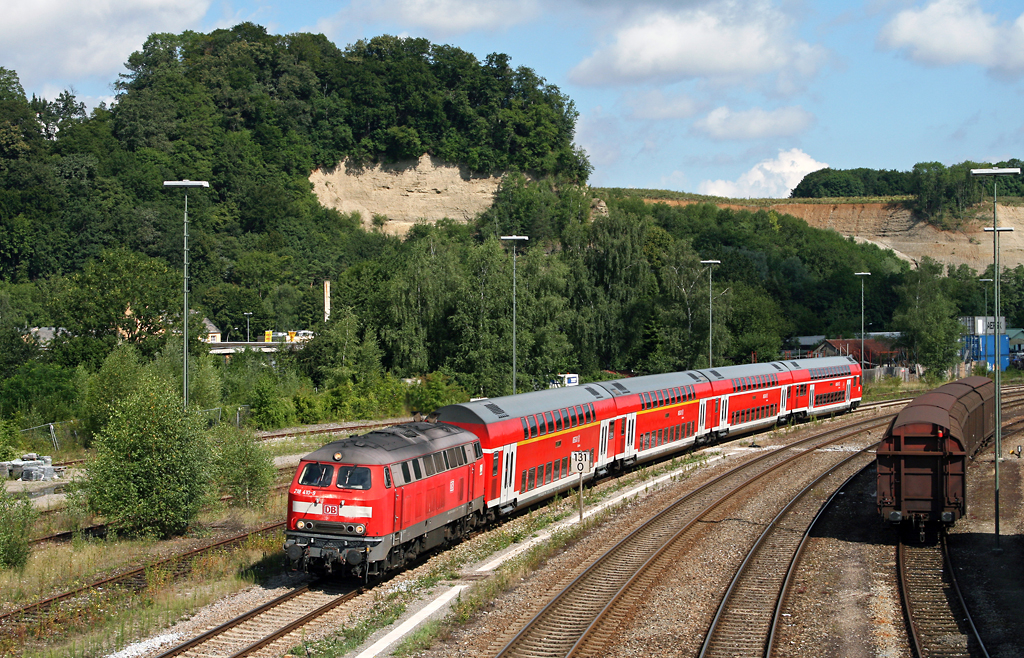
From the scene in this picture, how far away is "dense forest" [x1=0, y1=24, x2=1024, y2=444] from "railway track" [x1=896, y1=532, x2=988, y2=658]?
3048 centimetres

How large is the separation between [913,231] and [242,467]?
167202 mm

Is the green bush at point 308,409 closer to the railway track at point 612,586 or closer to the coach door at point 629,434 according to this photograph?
the coach door at point 629,434

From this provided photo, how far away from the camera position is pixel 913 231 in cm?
16938

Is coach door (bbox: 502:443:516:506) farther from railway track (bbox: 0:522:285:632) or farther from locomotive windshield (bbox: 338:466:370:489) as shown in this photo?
railway track (bbox: 0:522:285:632)

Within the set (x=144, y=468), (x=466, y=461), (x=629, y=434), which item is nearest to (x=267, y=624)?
(x=466, y=461)

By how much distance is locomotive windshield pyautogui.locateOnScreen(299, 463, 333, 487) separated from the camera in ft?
57.4

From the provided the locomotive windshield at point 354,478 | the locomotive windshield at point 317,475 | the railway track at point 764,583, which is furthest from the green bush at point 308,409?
the locomotive windshield at point 354,478

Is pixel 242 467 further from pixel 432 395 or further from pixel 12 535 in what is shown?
pixel 432 395

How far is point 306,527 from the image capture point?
17.4 meters

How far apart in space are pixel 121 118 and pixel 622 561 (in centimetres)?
12564

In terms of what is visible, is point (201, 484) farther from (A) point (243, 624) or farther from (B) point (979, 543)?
(B) point (979, 543)

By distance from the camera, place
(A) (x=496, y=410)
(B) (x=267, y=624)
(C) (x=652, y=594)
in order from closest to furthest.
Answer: (B) (x=267, y=624) < (C) (x=652, y=594) < (A) (x=496, y=410)

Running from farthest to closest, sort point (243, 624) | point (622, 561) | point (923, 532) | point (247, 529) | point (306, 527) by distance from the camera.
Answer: point (247, 529) < point (923, 532) < point (622, 561) < point (306, 527) < point (243, 624)

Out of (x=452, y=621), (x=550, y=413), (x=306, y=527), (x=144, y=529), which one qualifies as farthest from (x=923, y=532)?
(x=144, y=529)
